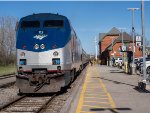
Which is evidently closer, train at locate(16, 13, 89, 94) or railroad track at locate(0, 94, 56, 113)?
railroad track at locate(0, 94, 56, 113)

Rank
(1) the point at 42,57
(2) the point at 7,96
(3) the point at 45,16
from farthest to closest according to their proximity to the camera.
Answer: (3) the point at 45,16
(2) the point at 7,96
(1) the point at 42,57

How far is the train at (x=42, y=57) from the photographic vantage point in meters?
17.4

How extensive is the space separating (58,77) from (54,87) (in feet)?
1.65

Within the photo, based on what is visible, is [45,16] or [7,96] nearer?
[7,96]

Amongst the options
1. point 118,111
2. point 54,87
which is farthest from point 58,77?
point 118,111

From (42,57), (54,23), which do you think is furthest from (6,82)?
(42,57)

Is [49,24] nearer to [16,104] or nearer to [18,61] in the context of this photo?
[18,61]

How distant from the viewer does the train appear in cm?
1741

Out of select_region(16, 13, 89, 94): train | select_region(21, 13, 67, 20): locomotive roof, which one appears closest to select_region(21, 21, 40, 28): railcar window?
select_region(16, 13, 89, 94): train

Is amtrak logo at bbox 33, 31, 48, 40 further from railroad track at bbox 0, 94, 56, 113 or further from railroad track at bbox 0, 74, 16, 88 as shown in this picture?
railroad track at bbox 0, 74, 16, 88

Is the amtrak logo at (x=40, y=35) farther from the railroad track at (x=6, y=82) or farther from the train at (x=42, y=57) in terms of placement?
the railroad track at (x=6, y=82)

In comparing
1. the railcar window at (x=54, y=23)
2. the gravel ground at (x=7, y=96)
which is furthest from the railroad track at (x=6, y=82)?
the railcar window at (x=54, y=23)

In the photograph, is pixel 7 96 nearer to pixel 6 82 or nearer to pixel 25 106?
pixel 25 106

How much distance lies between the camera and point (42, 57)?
17.6 metres
